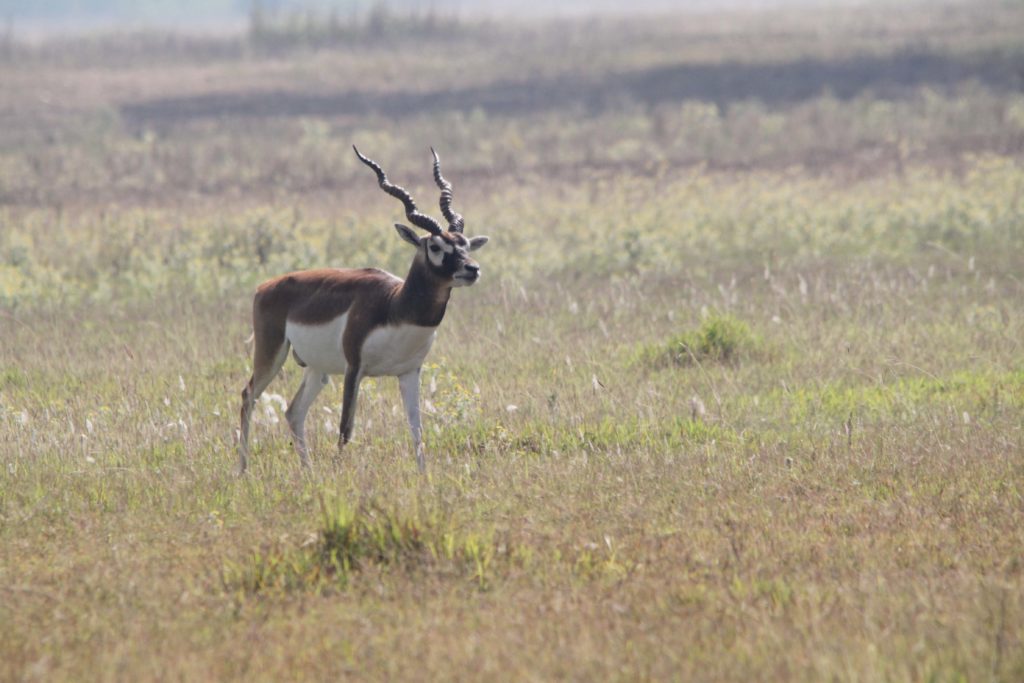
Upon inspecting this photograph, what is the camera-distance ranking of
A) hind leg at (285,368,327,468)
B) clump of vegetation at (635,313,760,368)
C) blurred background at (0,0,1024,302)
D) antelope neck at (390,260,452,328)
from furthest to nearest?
1. blurred background at (0,0,1024,302)
2. clump of vegetation at (635,313,760,368)
3. hind leg at (285,368,327,468)
4. antelope neck at (390,260,452,328)

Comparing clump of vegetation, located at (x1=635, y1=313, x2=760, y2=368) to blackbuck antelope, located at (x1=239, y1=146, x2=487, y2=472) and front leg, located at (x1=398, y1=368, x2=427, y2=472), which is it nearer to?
blackbuck antelope, located at (x1=239, y1=146, x2=487, y2=472)

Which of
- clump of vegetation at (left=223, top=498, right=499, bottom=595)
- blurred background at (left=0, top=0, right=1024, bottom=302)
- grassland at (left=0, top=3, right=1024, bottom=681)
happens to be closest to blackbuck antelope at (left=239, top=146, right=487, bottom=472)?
grassland at (left=0, top=3, right=1024, bottom=681)

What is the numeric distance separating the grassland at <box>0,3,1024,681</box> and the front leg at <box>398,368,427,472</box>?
0.27 meters

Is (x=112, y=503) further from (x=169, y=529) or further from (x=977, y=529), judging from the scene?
(x=977, y=529)

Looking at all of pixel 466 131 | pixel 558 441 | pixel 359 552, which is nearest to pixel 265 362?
pixel 558 441

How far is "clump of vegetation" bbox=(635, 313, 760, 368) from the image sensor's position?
1294 centimetres

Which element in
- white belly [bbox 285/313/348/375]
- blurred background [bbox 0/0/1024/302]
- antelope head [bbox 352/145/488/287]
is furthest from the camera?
blurred background [bbox 0/0/1024/302]

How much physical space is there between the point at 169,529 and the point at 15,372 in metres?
5.71

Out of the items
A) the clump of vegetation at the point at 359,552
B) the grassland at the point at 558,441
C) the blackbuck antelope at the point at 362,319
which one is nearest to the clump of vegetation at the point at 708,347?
the grassland at the point at 558,441

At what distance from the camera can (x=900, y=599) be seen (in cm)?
632

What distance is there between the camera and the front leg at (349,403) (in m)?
9.62

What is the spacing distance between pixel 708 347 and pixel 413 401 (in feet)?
13.3

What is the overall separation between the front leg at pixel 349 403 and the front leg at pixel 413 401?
0.33 metres

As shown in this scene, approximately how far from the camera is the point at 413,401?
9.81 metres
